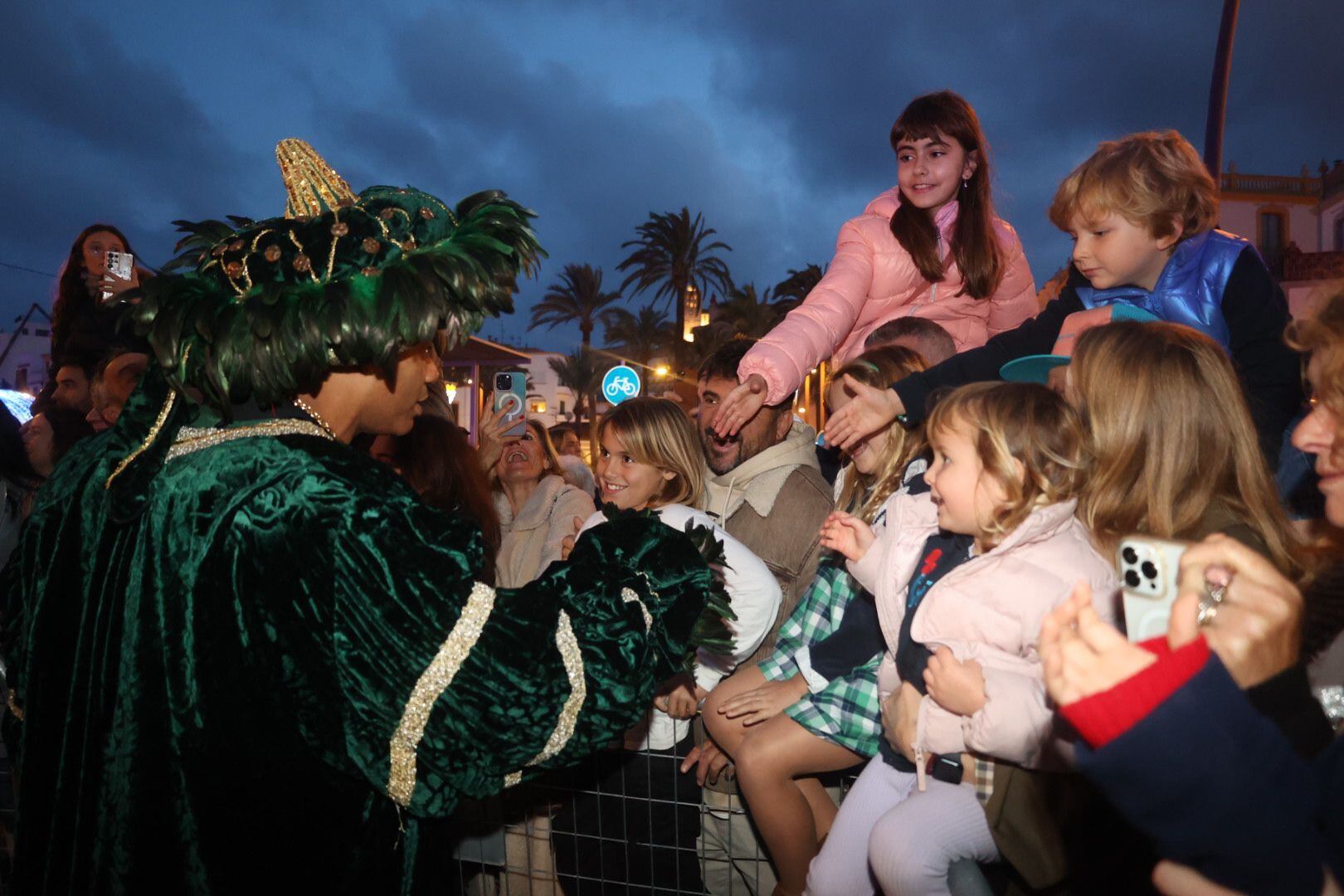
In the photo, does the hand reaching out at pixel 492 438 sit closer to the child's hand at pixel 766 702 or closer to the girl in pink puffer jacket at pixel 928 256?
the girl in pink puffer jacket at pixel 928 256

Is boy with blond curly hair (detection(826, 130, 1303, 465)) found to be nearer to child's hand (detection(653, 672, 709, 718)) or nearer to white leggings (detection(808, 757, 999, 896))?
child's hand (detection(653, 672, 709, 718))

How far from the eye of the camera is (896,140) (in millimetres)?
3811

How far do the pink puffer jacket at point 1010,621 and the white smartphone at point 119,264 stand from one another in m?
4.50

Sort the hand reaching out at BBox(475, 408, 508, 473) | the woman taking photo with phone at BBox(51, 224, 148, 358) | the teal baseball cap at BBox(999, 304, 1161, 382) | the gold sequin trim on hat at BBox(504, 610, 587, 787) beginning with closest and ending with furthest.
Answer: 1. the gold sequin trim on hat at BBox(504, 610, 587, 787)
2. the teal baseball cap at BBox(999, 304, 1161, 382)
3. the woman taking photo with phone at BBox(51, 224, 148, 358)
4. the hand reaching out at BBox(475, 408, 508, 473)

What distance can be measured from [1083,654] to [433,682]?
1.21m

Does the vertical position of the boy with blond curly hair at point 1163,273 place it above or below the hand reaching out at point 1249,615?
above

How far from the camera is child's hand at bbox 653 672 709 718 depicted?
10.2 ft

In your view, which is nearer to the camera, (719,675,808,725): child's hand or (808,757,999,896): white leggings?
(808,757,999,896): white leggings

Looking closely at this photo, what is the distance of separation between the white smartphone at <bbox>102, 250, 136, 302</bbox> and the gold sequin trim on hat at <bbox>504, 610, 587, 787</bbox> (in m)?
4.00

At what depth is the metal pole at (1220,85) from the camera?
7.83m

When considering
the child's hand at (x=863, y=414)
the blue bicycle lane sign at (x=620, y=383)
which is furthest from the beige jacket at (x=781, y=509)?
the blue bicycle lane sign at (x=620, y=383)

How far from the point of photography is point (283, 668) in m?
1.82

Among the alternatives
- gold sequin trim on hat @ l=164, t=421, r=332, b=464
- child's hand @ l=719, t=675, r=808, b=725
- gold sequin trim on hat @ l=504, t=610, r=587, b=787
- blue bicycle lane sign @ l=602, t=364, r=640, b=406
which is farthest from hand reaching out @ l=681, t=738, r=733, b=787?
blue bicycle lane sign @ l=602, t=364, r=640, b=406

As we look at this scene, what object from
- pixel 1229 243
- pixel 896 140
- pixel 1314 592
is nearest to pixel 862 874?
pixel 1314 592
